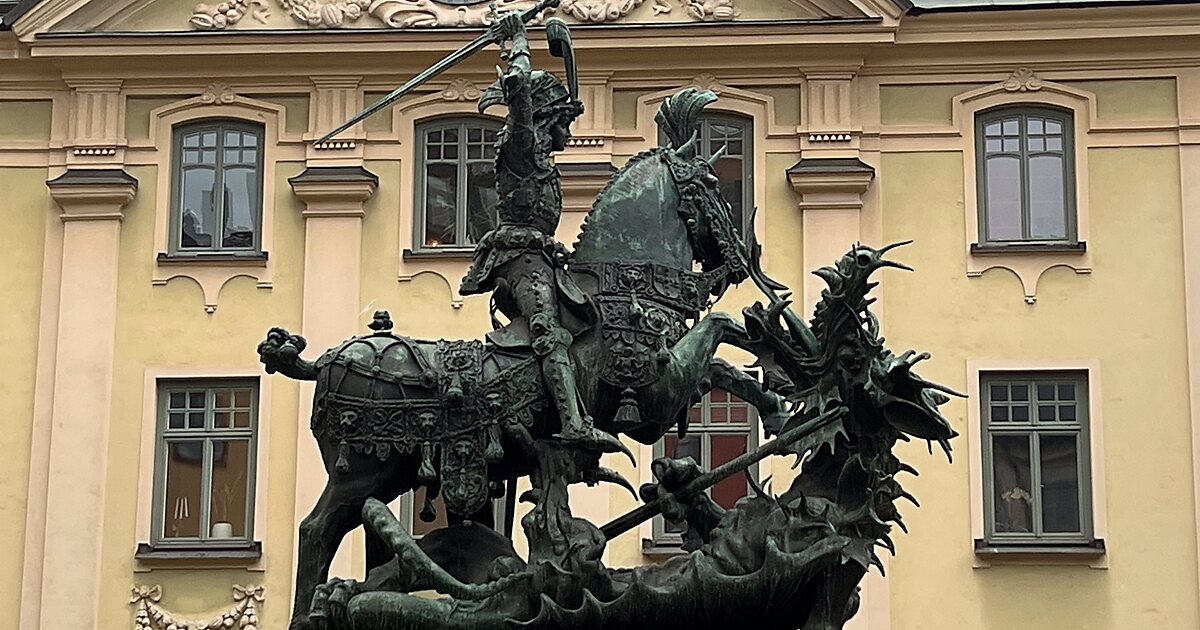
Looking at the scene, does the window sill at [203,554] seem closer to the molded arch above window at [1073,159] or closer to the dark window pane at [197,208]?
the dark window pane at [197,208]

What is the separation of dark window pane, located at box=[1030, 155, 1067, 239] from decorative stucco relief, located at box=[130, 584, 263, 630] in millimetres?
9081

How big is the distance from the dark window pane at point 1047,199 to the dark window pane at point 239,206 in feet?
27.6

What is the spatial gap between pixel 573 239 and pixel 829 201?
9.12 ft

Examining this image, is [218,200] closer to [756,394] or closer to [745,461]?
[756,394]

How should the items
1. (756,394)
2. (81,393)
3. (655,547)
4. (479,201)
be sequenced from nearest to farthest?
(756,394), (655,547), (81,393), (479,201)

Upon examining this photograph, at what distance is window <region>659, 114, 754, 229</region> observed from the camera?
2644 cm

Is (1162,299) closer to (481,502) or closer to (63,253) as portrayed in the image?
(63,253)

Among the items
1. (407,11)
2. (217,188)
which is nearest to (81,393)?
(217,188)

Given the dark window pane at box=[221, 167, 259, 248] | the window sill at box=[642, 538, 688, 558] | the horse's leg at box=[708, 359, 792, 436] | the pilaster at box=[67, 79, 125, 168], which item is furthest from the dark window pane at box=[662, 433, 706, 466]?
the horse's leg at box=[708, 359, 792, 436]

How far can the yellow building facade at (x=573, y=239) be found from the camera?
83.3ft

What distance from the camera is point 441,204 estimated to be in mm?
26672

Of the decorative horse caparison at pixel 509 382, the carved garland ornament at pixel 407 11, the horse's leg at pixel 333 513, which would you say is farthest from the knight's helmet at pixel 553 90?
the carved garland ornament at pixel 407 11

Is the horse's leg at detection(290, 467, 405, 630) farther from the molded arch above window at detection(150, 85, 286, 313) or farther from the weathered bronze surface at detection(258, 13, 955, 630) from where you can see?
the molded arch above window at detection(150, 85, 286, 313)

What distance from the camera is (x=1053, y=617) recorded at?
81.7 ft
